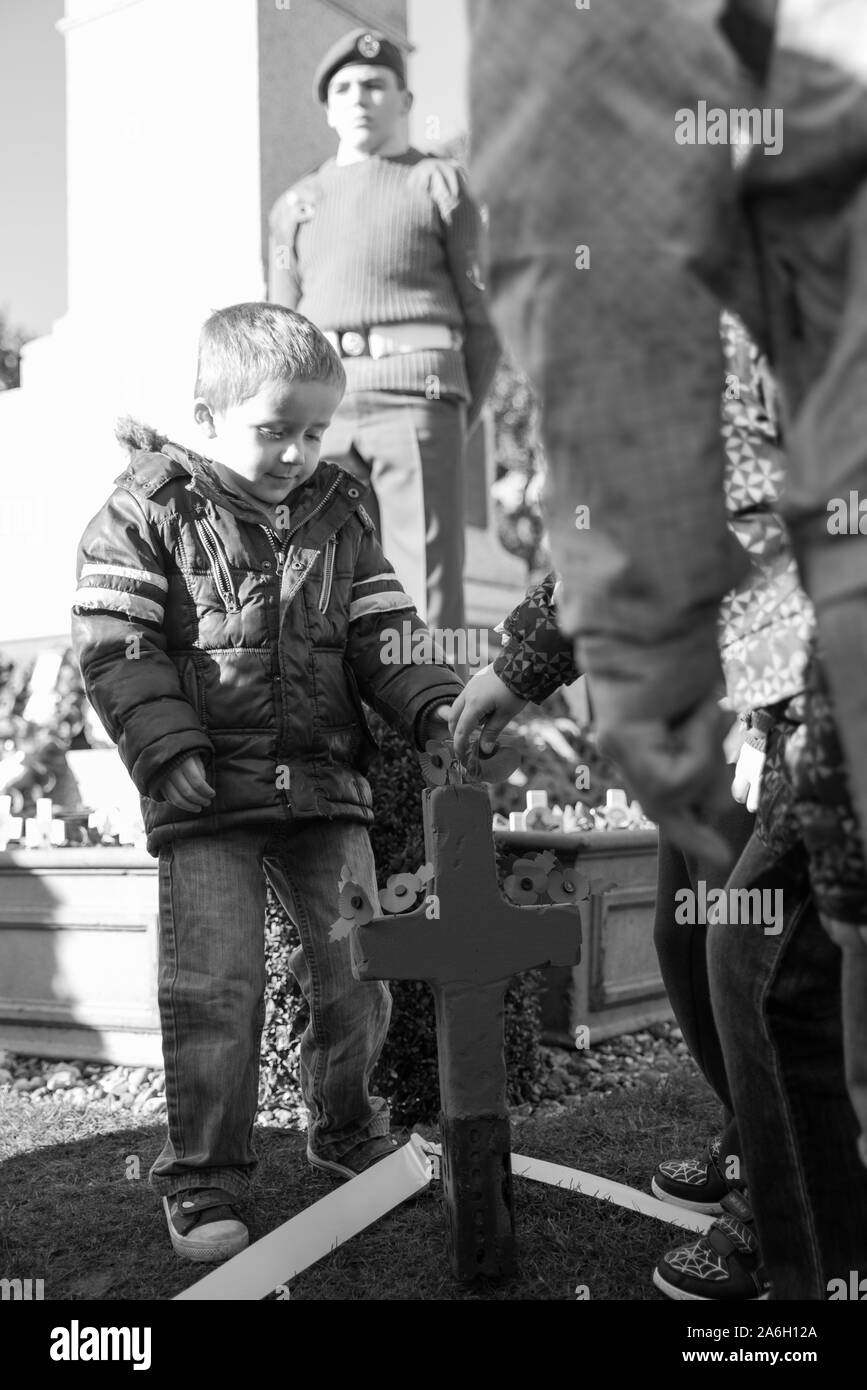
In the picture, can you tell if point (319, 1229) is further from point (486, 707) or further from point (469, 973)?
point (486, 707)

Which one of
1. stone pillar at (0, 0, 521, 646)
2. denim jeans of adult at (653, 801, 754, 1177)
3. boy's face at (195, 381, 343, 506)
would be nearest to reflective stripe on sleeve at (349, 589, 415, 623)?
boy's face at (195, 381, 343, 506)

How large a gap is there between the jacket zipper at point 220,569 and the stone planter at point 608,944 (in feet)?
4.38

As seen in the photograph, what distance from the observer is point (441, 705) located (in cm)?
258

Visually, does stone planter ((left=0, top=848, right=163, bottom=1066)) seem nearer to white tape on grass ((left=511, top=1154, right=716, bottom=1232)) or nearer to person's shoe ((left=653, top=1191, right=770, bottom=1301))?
white tape on grass ((left=511, top=1154, right=716, bottom=1232))

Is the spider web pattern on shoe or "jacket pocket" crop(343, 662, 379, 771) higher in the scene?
"jacket pocket" crop(343, 662, 379, 771)

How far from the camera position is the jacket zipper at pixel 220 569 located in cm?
257

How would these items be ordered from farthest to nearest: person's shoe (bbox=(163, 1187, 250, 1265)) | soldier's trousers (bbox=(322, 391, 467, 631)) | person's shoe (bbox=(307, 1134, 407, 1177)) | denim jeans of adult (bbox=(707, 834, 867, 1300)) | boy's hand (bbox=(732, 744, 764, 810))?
soldier's trousers (bbox=(322, 391, 467, 631)) → person's shoe (bbox=(307, 1134, 407, 1177)) → person's shoe (bbox=(163, 1187, 250, 1265)) → boy's hand (bbox=(732, 744, 764, 810)) → denim jeans of adult (bbox=(707, 834, 867, 1300))

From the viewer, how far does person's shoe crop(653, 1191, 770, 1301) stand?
207 cm

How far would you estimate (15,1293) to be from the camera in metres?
2.24
